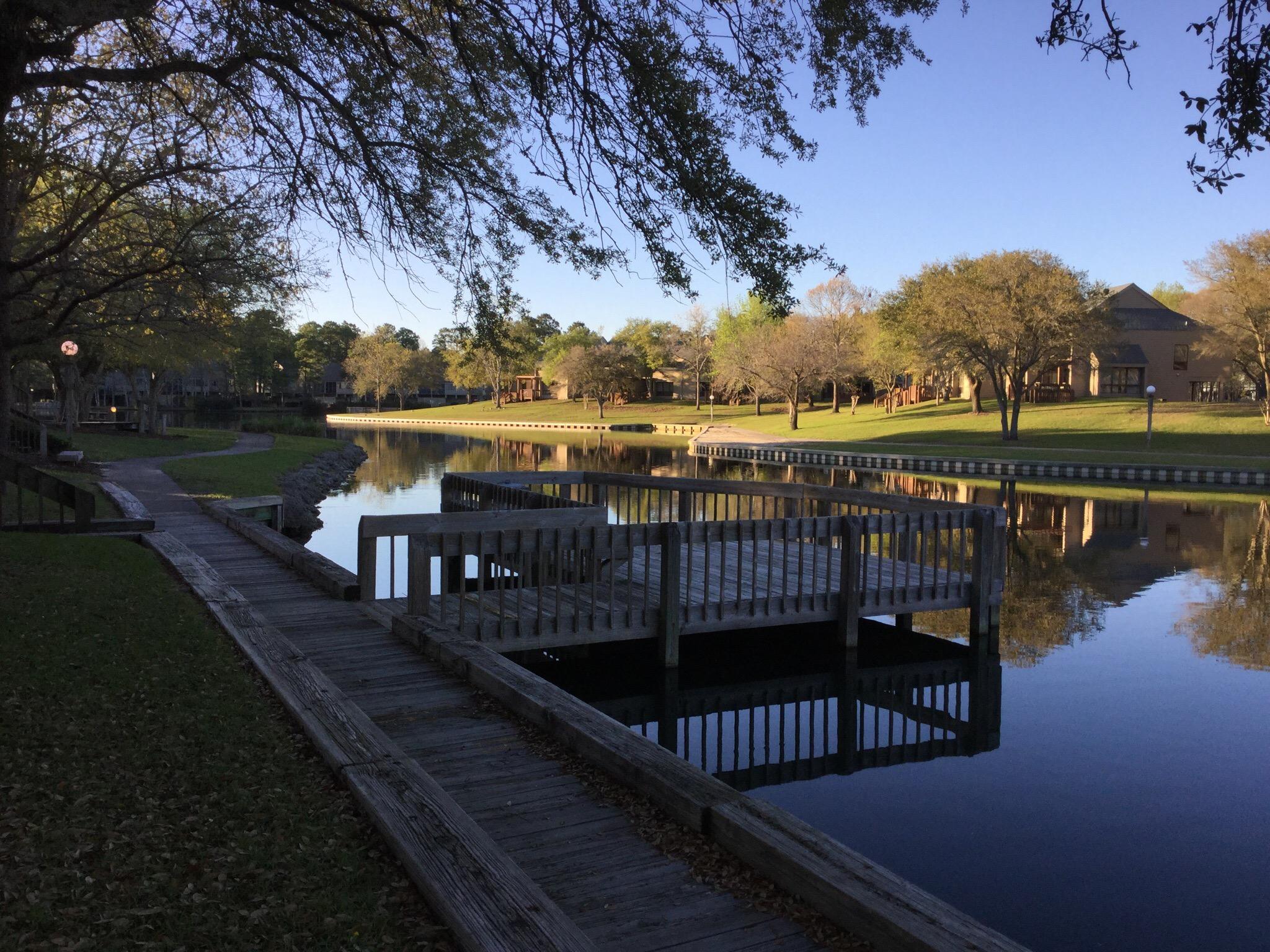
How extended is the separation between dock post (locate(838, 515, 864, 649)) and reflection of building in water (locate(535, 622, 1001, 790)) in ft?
0.89

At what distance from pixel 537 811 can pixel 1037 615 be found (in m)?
11.7

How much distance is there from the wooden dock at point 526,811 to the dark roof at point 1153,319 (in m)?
78.6

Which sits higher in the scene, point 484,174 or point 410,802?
point 484,174

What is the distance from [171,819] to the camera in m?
4.79

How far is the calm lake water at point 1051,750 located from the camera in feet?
21.1

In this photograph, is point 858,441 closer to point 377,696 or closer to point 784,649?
point 784,649

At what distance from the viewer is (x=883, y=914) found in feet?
12.6

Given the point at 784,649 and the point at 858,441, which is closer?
the point at 784,649

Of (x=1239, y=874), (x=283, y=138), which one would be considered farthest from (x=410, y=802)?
(x=283, y=138)

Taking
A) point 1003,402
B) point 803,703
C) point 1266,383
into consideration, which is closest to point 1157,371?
point 1266,383

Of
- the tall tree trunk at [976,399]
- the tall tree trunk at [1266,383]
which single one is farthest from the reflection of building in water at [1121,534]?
the tall tree trunk at [976,399]

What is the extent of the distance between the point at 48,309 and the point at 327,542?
24.2ft

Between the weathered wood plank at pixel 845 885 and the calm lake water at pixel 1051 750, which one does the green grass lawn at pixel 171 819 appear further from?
the calm lake water at pixel 1051 750

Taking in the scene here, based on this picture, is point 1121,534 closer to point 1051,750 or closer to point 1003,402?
point 1051,750
